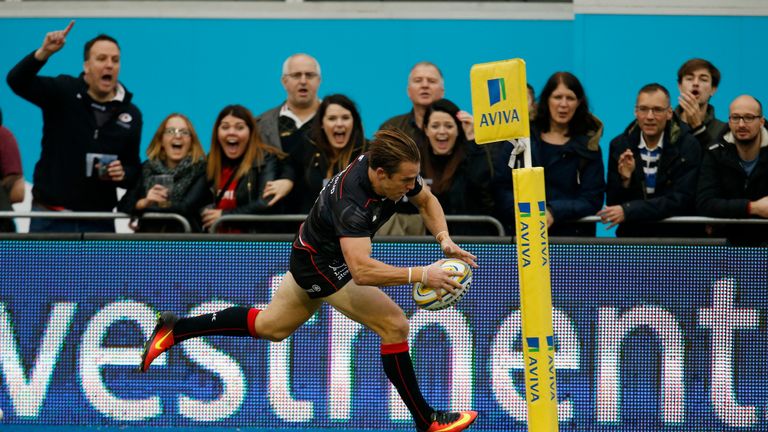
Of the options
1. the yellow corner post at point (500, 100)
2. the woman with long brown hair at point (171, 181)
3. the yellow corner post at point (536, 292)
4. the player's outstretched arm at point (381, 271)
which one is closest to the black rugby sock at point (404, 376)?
the player's outstretched arm at point (381, 271)

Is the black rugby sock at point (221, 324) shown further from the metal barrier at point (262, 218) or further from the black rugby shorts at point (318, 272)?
the metal barrier at point (262, 218)

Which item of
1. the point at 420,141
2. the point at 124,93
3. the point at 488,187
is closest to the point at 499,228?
the point at 488,187

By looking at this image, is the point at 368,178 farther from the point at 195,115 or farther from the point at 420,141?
the point at 195,115

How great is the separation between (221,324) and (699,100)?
4575 mm

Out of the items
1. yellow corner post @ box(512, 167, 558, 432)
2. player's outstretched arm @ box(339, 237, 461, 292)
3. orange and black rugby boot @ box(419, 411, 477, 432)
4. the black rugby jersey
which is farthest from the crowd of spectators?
yellow corner post @ box(512, 167, 558, 432)

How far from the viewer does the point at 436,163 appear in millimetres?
9602

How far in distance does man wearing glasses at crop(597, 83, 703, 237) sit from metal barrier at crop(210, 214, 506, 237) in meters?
0.87

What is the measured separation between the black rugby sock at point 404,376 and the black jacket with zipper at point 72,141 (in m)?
3.25

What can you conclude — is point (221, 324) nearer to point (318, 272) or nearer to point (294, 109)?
point (318, 272)

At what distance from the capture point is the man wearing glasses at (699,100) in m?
9.91

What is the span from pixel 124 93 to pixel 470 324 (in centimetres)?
365

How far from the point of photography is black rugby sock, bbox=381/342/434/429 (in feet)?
25.6

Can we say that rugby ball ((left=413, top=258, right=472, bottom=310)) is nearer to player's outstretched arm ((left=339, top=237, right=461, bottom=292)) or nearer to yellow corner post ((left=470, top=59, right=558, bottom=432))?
player's outstretched arm ((left=339, top=237, right=461, bottom=292))

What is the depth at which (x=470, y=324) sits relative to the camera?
9.16 m
